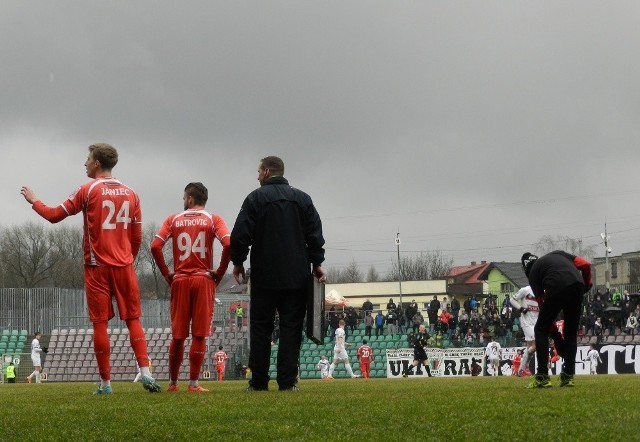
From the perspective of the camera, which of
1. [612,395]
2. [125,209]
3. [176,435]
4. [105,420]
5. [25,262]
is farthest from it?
[25,262]

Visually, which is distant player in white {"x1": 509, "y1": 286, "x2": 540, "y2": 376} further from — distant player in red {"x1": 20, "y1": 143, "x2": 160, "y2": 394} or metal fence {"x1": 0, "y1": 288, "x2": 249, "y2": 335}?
metal fence {"x1": 0, "y1": 288, "x2": 249, "y2": 335}

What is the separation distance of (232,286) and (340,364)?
101 metres

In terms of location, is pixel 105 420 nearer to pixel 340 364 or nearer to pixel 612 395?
pixel 612 395

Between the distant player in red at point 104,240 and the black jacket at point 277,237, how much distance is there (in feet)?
3.42

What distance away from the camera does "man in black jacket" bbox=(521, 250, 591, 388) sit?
10203 millimetres

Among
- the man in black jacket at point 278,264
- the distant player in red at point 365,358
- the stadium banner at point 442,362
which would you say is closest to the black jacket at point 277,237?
the man in black jacket at point 278,264

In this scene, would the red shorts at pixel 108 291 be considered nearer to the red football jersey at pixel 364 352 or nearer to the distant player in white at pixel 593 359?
the distant player in white at pixel 593 359

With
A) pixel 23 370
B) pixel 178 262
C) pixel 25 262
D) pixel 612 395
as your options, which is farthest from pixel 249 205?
pixel 25 262

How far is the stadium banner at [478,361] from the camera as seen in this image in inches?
1555

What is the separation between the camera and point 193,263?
1070cm

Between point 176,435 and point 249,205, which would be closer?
point 176,435

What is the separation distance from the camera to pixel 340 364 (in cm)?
4825

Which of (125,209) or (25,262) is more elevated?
(25,262)

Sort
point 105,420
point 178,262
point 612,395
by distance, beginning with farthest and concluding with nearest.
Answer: point 178,262 → point 612,395 → point 105,420
